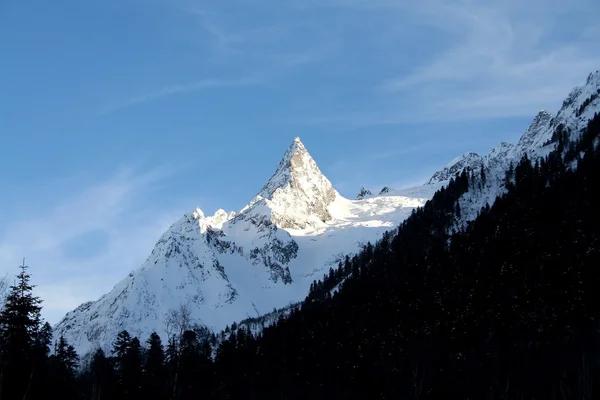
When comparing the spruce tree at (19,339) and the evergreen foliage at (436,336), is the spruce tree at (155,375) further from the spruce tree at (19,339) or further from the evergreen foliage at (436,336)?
the spruce tree at (19,339)

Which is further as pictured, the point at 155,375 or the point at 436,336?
the point at 436,336

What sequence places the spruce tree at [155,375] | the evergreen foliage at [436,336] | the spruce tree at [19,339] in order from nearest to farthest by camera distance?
the spruce tree at [19,339], the spruce tree at [155,375], the evergreen foliage at [436,336]

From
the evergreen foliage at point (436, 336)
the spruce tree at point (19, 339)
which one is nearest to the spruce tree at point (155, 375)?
the evergreen foliage at point (436, 336)

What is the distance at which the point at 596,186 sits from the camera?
453 ft

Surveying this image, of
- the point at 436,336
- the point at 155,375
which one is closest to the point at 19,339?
the point at 155,375

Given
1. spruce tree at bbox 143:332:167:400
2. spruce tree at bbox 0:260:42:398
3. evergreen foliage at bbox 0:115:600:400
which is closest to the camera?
spruce tree at bbox 0:260:42:398

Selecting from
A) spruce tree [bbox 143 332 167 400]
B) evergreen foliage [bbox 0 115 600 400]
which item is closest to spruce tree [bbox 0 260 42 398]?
evergreen foliage [bbox 0 115 600 400]

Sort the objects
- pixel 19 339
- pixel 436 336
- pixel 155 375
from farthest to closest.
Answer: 1. pixel 436 336
2. pixel 155 375
3. pixel 19 339

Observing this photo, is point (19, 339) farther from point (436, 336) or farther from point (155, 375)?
point (436, 336)

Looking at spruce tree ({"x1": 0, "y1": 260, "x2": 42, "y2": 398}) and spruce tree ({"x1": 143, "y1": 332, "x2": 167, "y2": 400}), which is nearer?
spruce tree ({"x1": 0, "y1": 260, "x2": 42, "y2": 398})

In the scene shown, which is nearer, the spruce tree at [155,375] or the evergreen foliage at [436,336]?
the spruce tree at [155,375]

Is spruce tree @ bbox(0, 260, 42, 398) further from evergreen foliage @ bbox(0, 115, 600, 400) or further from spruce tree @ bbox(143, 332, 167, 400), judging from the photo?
spruce tree @ bbox(143, 332, 167, 400)

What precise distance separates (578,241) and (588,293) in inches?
752

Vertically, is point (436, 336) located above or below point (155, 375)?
above
